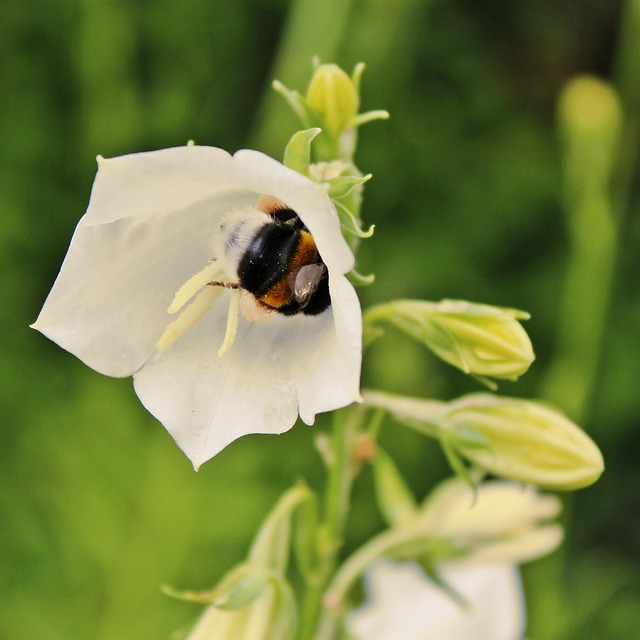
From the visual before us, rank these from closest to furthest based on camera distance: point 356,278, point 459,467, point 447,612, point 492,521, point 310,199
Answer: point 310,199
point 356,278
point 459,467
point 492,521
point 447,612

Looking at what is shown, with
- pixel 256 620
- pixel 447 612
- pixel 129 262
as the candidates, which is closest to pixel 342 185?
pixel 129 262

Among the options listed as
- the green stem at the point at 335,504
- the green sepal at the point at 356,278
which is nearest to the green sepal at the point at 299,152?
the green sepal at the point at 356,278

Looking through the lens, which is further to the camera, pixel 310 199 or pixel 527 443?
pixel 527 443

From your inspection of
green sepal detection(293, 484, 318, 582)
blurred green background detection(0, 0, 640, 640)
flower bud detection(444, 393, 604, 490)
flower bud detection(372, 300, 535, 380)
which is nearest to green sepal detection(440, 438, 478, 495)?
flower bud detection(444, 393, 604, 490)

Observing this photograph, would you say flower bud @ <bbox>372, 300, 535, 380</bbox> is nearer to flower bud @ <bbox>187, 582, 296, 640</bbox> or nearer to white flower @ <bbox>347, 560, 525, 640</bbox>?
flower bud @ <bbox>187, 582, 296, 640</bbox>

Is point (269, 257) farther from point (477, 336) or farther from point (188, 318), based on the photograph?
point (477, 336)

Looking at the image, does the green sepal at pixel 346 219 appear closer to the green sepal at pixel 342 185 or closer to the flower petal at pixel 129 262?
the green sepal at pixel 342 185
